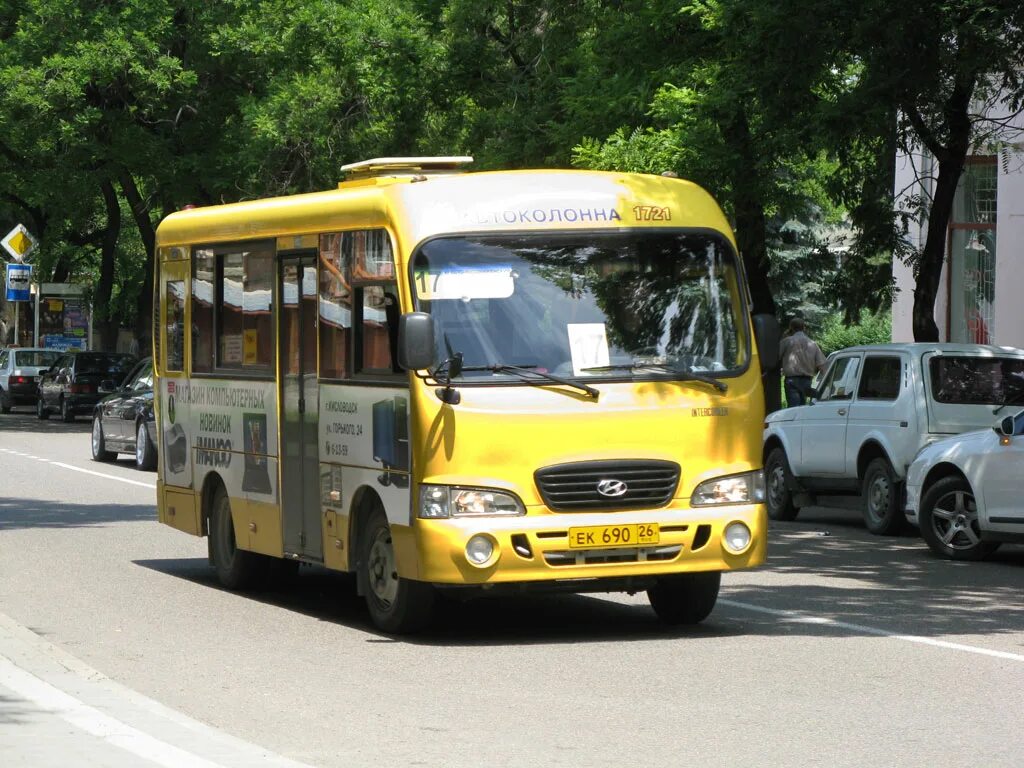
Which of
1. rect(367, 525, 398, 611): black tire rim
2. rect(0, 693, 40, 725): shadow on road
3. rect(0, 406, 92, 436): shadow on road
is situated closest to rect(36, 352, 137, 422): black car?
rect(0, 406, 92, 436): shadow on road

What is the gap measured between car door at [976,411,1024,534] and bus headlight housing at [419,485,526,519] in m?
6.22

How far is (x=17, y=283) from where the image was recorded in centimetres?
5456

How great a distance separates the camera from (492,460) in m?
10.6

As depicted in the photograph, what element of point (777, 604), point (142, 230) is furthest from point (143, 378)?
point (777, 604)

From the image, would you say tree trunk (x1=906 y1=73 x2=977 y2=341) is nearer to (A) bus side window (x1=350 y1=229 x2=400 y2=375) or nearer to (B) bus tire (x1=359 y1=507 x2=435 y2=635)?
(A) bus side window (x1=350 y1=229 x2=400 y2=375)

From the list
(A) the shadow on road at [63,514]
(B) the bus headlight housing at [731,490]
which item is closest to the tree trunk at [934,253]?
(A) the shadow on road at [63,514]

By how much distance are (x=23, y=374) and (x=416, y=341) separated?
4106 centimetres

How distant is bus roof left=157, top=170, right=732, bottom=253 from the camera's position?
11.1 metres

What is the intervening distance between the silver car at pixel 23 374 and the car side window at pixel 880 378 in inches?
1323

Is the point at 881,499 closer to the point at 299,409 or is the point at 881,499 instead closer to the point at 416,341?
the point at 299,409

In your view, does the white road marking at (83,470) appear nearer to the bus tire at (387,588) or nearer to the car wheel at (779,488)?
the car wheel at (779,488)

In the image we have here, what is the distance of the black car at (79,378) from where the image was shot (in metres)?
41.9

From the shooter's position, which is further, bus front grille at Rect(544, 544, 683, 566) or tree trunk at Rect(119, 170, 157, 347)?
tree trunk at Rect(119, 170, 157, 347)

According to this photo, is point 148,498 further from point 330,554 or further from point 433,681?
point 433,681
